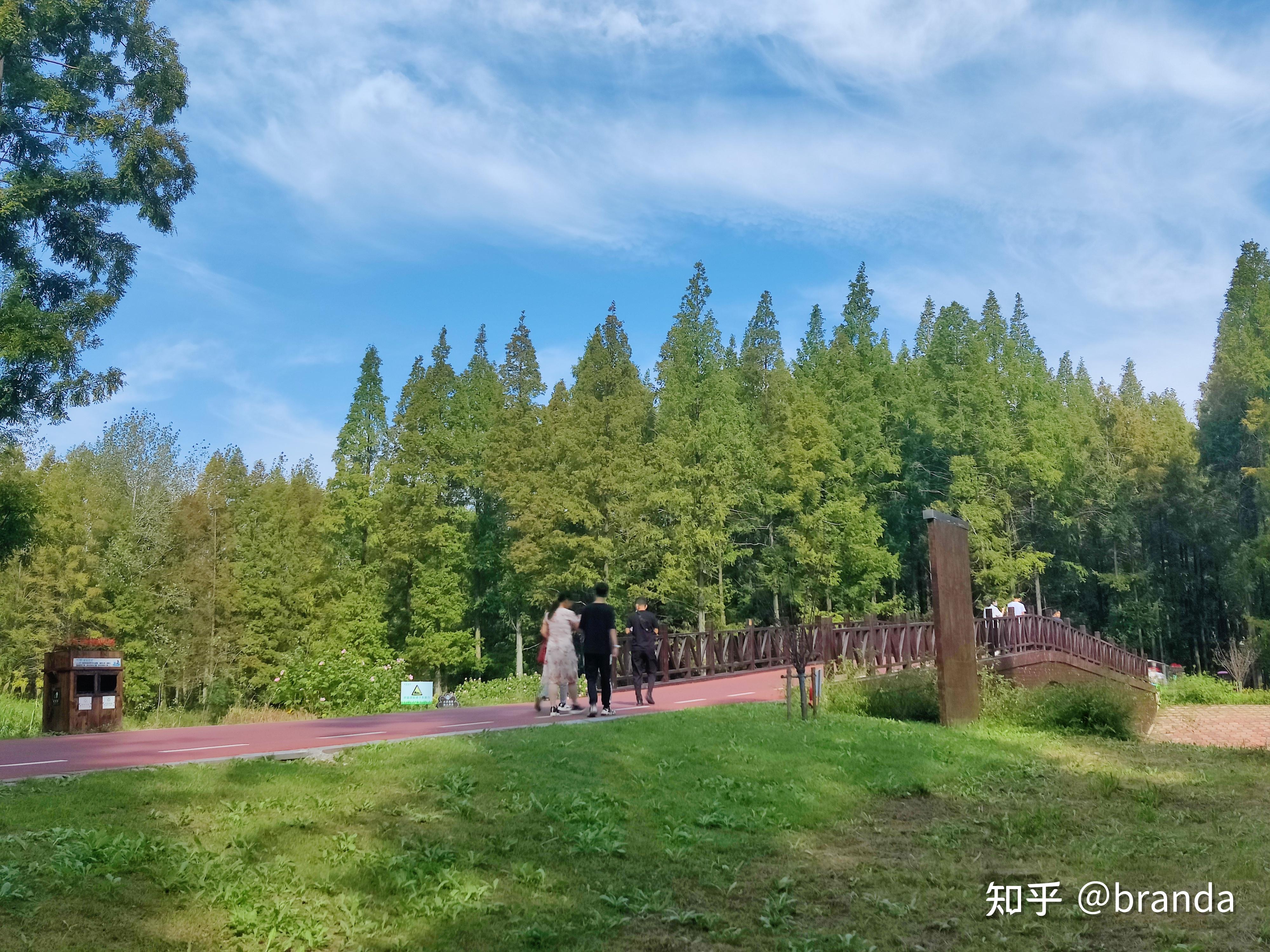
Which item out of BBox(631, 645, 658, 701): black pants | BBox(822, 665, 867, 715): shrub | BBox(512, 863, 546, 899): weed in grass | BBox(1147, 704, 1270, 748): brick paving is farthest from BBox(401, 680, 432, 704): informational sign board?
BBox(512, 863, 546, 899): weed in grass

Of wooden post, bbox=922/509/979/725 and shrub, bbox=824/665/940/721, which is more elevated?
wooden post, bbox=922/509/979/725

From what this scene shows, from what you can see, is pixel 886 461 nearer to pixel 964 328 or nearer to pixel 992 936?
pixel 964 328

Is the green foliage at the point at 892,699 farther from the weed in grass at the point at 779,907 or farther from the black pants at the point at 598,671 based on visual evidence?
the weed in grass at the point at 779,907

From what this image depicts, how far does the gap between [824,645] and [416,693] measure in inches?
400

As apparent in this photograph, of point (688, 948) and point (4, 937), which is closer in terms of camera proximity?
point (4, 937)

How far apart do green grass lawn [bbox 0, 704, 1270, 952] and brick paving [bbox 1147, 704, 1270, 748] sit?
1138cm

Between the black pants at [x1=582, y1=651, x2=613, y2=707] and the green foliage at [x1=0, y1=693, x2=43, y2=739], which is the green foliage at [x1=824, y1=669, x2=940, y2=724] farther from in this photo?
the green foliage at [x1=0, y1=693, x2=43, y2=739]

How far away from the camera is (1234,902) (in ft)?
22.1

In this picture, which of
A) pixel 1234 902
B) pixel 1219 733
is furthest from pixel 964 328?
pixel 1234 902

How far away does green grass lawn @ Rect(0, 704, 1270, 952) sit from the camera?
5.55m

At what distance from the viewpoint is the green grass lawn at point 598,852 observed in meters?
5.55

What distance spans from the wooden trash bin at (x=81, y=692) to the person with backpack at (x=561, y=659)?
21.5ft

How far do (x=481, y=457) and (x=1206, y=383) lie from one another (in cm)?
3940

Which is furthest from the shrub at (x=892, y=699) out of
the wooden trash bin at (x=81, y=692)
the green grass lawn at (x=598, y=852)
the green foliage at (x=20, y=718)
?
the green foliage at (x=20, y=718)
